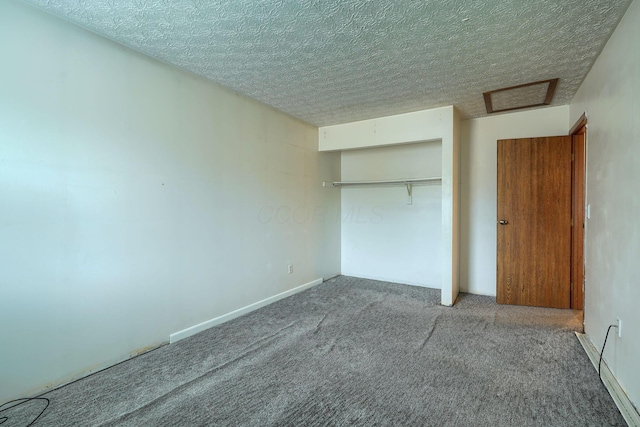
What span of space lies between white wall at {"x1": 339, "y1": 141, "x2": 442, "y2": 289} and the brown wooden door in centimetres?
83

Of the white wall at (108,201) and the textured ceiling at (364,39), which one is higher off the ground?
the textured ceiling at (364,39)

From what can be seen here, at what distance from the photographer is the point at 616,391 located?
1795 mm

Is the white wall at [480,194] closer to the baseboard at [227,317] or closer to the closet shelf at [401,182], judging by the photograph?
the closet shelf at [401,182]

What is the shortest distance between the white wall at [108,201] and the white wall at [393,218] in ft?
6.51

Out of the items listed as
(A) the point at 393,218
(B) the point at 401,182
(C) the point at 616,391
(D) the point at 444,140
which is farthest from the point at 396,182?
(C) the point at 616,391

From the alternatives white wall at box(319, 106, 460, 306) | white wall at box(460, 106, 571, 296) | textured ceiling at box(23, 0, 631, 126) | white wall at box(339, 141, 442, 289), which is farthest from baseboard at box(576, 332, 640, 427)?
textured ceiling at box(23, 0, 631, 126)

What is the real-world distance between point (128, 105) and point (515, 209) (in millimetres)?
4206

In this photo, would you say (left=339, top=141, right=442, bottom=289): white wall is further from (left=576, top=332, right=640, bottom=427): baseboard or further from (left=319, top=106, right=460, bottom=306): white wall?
(left=576, top=332, right=640, bottom=427): baseboard

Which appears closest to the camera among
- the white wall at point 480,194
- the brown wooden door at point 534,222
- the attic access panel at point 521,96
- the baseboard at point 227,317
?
the baseboard at point 227,317

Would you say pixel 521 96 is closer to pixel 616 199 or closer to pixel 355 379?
pixel 616 199

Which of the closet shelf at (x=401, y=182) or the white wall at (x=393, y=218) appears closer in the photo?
the closet shelf at (x=401, y=182)

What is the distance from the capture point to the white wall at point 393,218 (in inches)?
169

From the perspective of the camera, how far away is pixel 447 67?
2.48 metres

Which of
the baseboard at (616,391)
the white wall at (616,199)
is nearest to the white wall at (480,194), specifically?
the white wall at (616,199)
